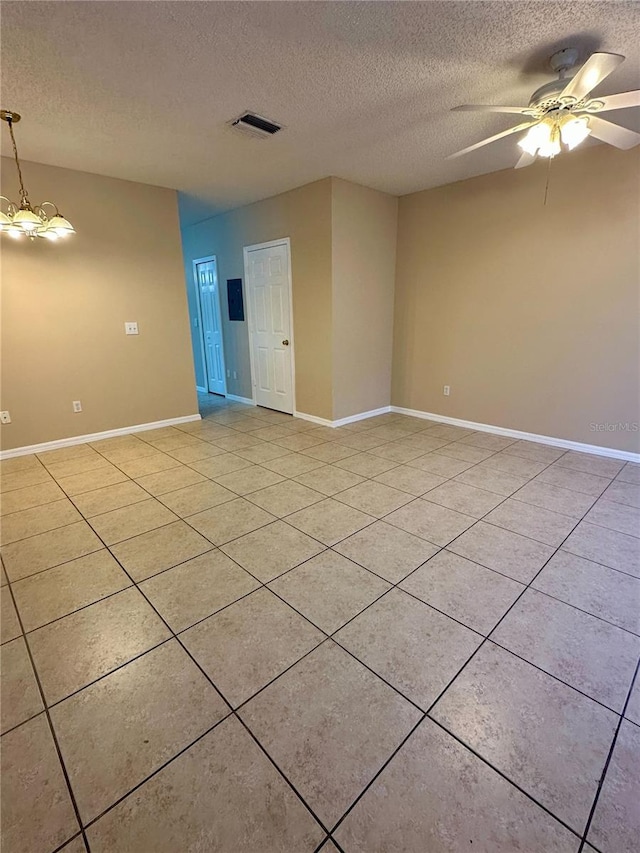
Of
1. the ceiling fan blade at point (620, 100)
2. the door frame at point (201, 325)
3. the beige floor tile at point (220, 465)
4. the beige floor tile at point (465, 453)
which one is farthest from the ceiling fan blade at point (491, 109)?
the door frame at point (201, 325)

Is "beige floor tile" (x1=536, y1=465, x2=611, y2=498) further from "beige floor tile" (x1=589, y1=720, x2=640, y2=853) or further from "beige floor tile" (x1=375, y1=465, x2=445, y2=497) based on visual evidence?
"beige floor tile" (x1=589, y1=720, x2=640, y2=853)

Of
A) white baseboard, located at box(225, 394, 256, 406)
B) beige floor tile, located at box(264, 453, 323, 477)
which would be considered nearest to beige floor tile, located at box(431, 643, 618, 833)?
beige floor tile, located at box(264, 453, 323, 477)

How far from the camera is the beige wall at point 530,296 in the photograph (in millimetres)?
3262

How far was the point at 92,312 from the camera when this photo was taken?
3.94 meters

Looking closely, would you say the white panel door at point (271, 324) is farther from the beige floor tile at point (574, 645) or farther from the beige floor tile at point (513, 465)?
the beige floor tile at point (574, 645)

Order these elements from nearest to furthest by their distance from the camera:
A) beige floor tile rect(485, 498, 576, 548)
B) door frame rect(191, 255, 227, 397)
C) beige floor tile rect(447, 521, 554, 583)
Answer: beige floor tile rect(447, 521, 554, 583) → beige floor tile rect(485, 498, 576, 548) → door frame rect(191, 255, 227, 397)

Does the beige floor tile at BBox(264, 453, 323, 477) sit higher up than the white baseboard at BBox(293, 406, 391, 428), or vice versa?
the white baseboard at BBox(293, 406, 391, 428)

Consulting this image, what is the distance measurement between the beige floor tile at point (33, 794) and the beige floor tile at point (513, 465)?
125 inches

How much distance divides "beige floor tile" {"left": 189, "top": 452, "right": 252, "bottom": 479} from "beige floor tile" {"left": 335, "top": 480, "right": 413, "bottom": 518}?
3.41ft

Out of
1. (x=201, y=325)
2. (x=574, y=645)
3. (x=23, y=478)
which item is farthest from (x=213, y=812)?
(x=201, y=325)

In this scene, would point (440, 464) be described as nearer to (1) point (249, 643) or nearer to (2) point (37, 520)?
(1) point (249, 643)

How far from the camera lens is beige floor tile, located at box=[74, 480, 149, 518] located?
8.95 ft

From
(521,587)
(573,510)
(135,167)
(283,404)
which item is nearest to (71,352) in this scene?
(135,167)

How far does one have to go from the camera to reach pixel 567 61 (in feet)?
6.75
